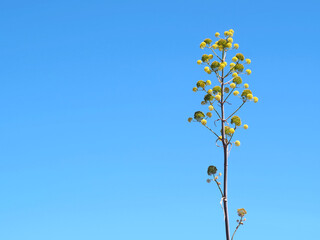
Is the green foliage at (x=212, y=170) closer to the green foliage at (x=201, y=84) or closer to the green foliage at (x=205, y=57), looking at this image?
the green foliage at (x=201, y=84)

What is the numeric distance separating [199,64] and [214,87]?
77 cm

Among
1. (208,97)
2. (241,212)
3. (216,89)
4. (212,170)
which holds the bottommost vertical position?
(241,212)

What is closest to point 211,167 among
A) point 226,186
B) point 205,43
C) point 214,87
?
point 226,186

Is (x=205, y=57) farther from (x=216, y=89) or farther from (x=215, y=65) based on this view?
(x=216, y=89)

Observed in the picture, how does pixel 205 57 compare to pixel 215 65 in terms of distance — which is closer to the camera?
pixel 215 65

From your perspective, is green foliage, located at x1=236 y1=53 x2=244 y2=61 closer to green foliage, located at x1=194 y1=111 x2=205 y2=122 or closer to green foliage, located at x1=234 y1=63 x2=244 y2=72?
green foliage, located at x1=234 y1=63 x2=244 y2=72

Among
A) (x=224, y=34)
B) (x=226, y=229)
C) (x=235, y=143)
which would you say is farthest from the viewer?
(x=224, y=34)

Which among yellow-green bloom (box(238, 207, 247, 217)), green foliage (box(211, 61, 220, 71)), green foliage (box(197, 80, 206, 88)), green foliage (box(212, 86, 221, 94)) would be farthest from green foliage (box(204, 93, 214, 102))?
yellow-green bloom (box(238, 207, 247, 217))

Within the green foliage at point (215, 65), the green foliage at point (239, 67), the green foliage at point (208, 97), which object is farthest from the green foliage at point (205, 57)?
the green foliage at point (208, 97)

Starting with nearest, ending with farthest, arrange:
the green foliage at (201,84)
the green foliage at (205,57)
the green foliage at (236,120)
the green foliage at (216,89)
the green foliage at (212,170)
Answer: the green foliage at (212,170) < the green foliage at (236,120) < the green foliage at (216,89) < the green foliage at (201,84) < the green foliage at (205,57)

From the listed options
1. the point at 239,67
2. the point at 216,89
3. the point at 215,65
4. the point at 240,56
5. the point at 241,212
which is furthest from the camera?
the point at 240,56

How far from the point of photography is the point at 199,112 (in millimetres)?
10023

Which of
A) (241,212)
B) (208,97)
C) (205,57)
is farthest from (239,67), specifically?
(241,212)

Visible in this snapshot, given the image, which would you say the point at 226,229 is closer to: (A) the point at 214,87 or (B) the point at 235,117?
(B) the point at 235,117
